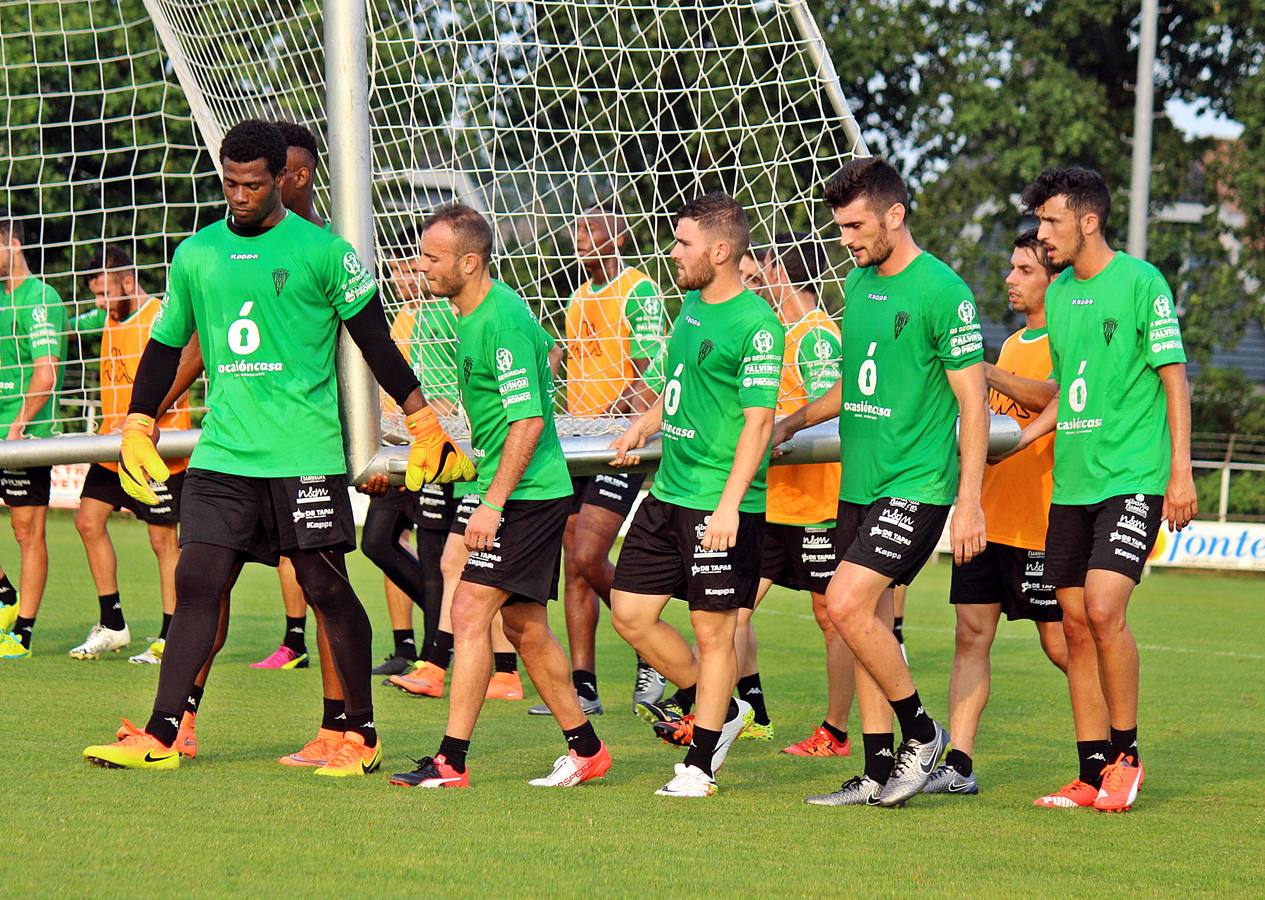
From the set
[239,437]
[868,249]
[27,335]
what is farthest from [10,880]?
[27,335]

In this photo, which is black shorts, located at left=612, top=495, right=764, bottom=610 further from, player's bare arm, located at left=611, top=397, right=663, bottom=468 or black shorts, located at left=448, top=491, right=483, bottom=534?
black shorts, located at left=448, top=491, right=483, bottom=534

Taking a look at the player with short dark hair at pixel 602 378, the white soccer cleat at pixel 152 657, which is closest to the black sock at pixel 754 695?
the player with short dark hair at pixel 602 378

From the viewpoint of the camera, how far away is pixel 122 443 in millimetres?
5852

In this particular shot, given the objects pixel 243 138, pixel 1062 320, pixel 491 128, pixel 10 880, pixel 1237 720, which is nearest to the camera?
pixel 10 880

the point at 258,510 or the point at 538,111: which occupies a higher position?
the point at 538,111

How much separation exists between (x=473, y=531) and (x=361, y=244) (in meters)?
1.23

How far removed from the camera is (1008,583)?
6.45 m

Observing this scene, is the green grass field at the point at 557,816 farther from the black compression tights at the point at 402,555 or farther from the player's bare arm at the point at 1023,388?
the player's bare arm at the point at 1023,388

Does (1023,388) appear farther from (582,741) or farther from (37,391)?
(37,391)

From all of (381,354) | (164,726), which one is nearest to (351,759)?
(164,726)

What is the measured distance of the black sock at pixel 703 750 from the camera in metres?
5.76

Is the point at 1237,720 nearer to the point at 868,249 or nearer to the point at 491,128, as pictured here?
→ the point at 868,249

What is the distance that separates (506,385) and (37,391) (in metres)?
3.93

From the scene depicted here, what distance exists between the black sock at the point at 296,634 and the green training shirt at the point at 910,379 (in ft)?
13.7
